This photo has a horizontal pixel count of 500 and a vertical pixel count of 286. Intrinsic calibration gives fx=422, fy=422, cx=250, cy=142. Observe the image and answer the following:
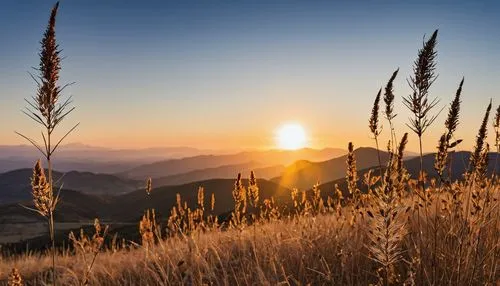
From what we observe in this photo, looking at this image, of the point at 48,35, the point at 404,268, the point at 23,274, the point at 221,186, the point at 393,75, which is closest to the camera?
the point at 48,35

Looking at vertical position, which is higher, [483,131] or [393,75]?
[393,75]

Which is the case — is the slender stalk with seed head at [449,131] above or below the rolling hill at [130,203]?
above

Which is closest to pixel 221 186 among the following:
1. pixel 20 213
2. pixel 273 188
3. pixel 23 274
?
pixel 273 188

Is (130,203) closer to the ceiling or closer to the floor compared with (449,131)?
closer to the floor

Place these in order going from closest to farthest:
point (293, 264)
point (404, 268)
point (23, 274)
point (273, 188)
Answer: point (404, 268) < point (293, 264) < point (23, 274) < point (273, 188)

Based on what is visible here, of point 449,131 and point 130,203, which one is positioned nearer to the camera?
point 449,131

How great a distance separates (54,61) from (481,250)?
3.86 meters

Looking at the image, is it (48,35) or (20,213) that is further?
(20,213)

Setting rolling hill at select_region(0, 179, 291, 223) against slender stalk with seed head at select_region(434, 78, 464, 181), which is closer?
slender stalk with seed head at select_region(434, 78, 464, 181)

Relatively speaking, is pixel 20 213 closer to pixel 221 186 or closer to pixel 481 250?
pixel 221 186

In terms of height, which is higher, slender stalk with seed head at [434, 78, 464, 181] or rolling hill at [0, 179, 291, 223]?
slender stalk with seed head at [434, 78, 464, 181]

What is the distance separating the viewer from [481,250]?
386 cm

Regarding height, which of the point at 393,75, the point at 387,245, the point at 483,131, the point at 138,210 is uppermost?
the point at 393,75

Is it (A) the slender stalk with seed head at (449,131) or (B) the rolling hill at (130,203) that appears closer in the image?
(A) the slender stalk with seed head at (449,131)
